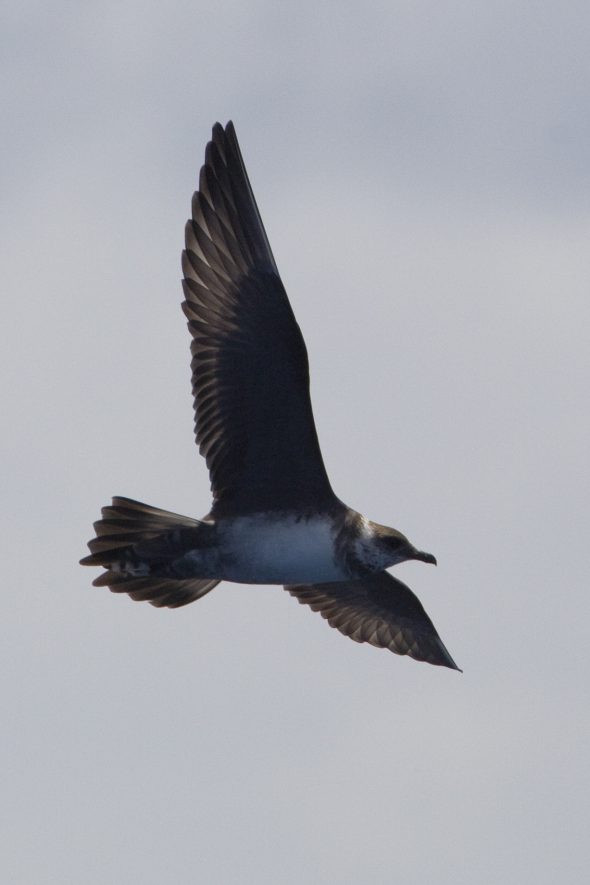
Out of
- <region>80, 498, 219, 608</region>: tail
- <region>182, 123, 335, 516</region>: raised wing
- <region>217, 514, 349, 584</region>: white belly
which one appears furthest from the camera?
<region>80, 498, 219, 608</region>: tail

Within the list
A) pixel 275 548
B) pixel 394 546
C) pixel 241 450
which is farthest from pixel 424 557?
pixel 241 450

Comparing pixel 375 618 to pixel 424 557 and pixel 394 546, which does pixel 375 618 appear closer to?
pixel 424 557

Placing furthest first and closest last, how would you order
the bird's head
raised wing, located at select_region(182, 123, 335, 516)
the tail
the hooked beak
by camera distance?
1. the hooked beak
2. the bird's head
3. the tail
4. raised wing, located at select_region(182, 123, 335, 516)

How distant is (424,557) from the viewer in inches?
488

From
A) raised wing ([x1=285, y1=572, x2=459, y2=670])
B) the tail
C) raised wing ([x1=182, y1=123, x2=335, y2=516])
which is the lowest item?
raised wing ([x1=285, y1=572, x2=459, y2=670])

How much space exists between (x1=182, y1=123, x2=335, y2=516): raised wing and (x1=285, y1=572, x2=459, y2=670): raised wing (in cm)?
228

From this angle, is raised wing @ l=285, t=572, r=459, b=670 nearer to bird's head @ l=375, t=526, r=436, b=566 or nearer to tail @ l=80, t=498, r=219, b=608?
bird's head @ l=375, t=526, r=436, b=566

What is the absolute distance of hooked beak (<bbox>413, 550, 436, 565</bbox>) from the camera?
1237 cm

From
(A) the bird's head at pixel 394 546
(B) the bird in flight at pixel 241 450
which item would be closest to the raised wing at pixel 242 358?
(B) the bird in flight at pixel 241 450

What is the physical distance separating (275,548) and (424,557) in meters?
1.22

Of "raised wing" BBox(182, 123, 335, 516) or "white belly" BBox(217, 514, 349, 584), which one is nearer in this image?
"raised wing" BBox(182, 123, 335, 516)

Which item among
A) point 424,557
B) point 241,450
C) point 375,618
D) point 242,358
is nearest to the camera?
point 242,358

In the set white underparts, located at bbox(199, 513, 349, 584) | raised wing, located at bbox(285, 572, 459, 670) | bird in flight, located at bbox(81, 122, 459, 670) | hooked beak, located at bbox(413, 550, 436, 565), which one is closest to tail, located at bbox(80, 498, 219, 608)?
bird in flight, located at bbox(81, 122, 459, 670)

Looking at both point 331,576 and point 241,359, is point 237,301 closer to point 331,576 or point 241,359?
point 241,359
